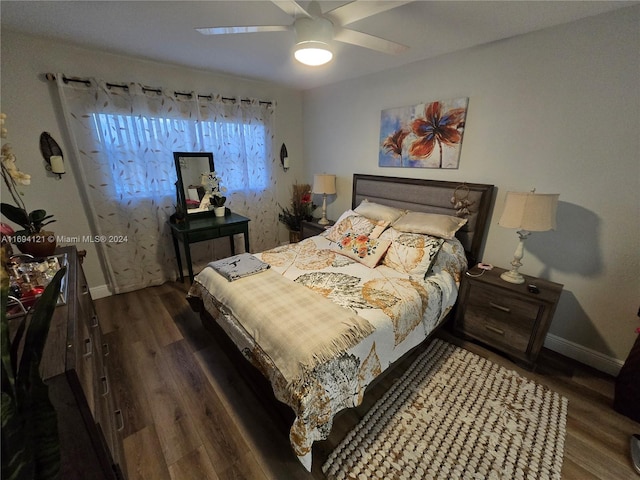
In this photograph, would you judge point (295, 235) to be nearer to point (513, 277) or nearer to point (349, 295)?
point (349, 295)

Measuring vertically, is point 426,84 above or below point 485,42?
below

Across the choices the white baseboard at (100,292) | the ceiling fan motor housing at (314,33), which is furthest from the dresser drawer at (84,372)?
the white baseboard at (100,292)

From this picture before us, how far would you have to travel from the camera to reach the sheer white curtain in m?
2.41

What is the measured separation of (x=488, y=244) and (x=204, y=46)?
119 inches

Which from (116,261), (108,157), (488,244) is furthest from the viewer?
(116,261)

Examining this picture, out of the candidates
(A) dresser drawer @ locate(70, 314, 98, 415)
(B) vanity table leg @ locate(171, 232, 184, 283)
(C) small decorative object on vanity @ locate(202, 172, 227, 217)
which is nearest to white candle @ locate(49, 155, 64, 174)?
(B) vanity table leg @ locate(171, 232, 184, 283)

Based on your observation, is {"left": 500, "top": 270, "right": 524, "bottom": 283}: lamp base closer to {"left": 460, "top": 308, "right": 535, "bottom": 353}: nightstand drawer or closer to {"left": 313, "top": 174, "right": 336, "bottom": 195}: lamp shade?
{"left": 460, "top": 308, "right": 535, "bottom": 353}: nightstand drawer

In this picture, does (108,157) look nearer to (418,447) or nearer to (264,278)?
(264,278)

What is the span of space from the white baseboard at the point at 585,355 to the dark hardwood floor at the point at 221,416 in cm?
6

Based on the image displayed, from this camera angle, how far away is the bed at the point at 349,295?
4.08 ft

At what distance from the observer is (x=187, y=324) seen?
2.38 meters

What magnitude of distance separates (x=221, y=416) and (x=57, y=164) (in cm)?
253

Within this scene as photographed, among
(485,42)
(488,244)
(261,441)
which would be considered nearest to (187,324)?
(261,441)

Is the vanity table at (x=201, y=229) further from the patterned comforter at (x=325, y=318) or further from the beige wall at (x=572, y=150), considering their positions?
the beige wall at (x=572, y=150)
